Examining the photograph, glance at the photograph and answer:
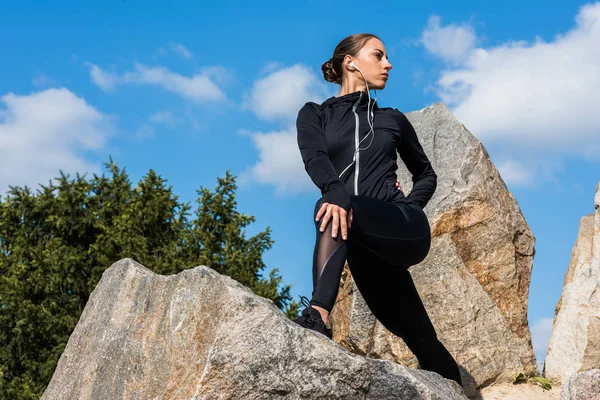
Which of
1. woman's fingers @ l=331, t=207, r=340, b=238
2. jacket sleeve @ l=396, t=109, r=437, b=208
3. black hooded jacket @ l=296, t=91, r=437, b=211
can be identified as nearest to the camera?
woman's fingers @ l=331, t=207, r=340, b=238

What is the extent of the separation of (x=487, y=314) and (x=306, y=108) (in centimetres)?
438

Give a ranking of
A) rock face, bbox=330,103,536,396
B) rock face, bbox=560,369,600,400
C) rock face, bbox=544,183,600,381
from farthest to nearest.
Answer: rock face, bbox=544,183,600,381 → rock face, bbox=330,103,536,396 → rock face, bbox=560,369,600,400

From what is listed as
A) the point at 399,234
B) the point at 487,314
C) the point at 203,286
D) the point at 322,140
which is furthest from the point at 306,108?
the point at 487,314

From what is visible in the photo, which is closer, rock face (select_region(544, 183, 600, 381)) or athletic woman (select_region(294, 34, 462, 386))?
athletic woman (select_region(294, 34, 462, 386))

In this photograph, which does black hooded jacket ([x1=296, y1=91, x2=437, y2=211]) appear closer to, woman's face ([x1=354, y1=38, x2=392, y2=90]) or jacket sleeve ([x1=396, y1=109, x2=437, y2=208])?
jacket sleeve ([x1=396, y1=109, x2=437, y2=208])

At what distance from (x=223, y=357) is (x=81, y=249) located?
37.3 ft

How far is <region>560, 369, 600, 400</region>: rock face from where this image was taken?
620 cm

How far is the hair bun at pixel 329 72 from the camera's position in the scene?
5.33 metres

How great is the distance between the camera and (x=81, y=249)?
567 inches

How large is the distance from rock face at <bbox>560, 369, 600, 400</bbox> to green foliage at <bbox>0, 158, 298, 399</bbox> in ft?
24.3

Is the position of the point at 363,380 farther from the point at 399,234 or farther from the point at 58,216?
the point at 58,216

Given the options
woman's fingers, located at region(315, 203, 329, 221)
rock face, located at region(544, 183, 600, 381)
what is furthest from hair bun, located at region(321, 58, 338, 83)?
rock face, located at region(544, 183, 600, 381)

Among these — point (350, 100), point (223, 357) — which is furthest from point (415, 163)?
point (223, 357)

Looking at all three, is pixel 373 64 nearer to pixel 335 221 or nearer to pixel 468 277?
pixel 335 221
